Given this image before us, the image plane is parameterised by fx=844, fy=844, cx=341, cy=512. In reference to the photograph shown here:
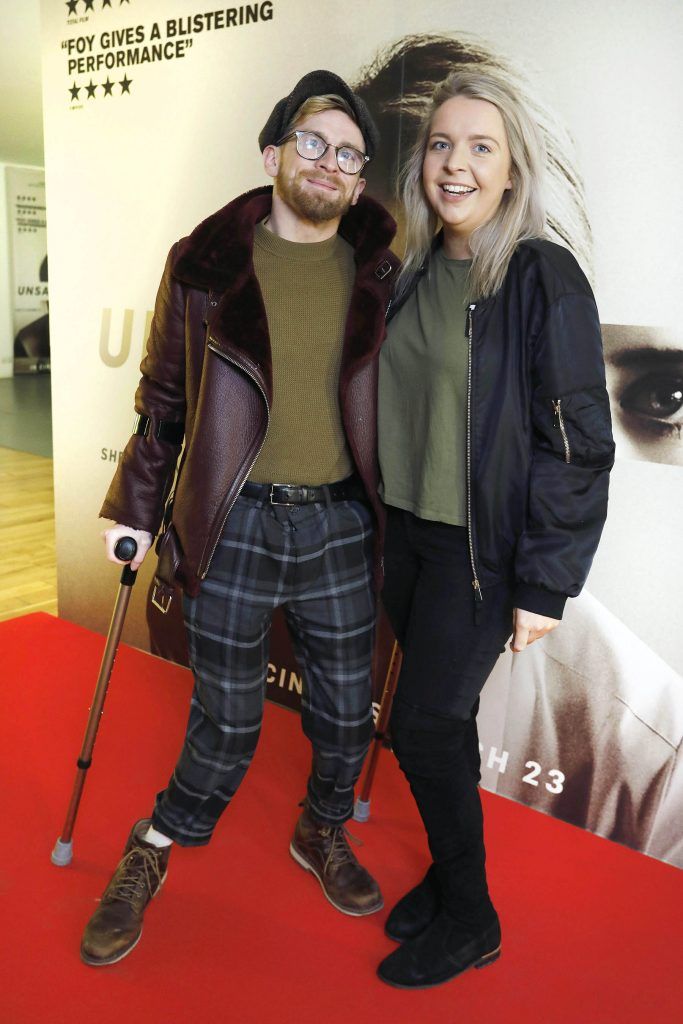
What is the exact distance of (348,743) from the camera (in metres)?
2.17

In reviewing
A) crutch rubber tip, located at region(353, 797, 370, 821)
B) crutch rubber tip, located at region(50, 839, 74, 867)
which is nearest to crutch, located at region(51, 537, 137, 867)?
crutch rubber tip, located at region(50, 839, 74, 867)

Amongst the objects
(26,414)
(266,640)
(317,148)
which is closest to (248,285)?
(317,148)

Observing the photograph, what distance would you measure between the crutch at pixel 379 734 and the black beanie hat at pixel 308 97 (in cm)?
140

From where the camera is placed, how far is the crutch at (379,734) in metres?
2.48

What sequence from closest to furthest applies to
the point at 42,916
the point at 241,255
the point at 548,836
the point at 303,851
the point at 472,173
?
the point at 472,173, the point at 241,255, the point at 42,916, the point at 303,851, the point at 548,836

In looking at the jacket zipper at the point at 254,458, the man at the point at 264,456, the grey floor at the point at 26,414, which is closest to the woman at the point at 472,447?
the man at the point at 264,456

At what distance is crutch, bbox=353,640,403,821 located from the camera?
97.8 inches

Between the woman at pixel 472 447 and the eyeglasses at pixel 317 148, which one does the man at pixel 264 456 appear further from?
the woman at pixel 472 447

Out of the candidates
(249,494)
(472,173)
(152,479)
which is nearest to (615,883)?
(249,494)

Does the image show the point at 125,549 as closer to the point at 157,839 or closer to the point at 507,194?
the point at 157,839

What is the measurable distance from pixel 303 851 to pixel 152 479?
1.13 meters

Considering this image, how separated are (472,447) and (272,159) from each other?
0.85m

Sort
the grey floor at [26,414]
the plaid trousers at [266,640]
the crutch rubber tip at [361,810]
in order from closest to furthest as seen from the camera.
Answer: the plaid trousers at [266,640]
the crutch rubber tip at [361,810]
the grey floor at [26,414]

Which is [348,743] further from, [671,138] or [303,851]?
[671,138]
